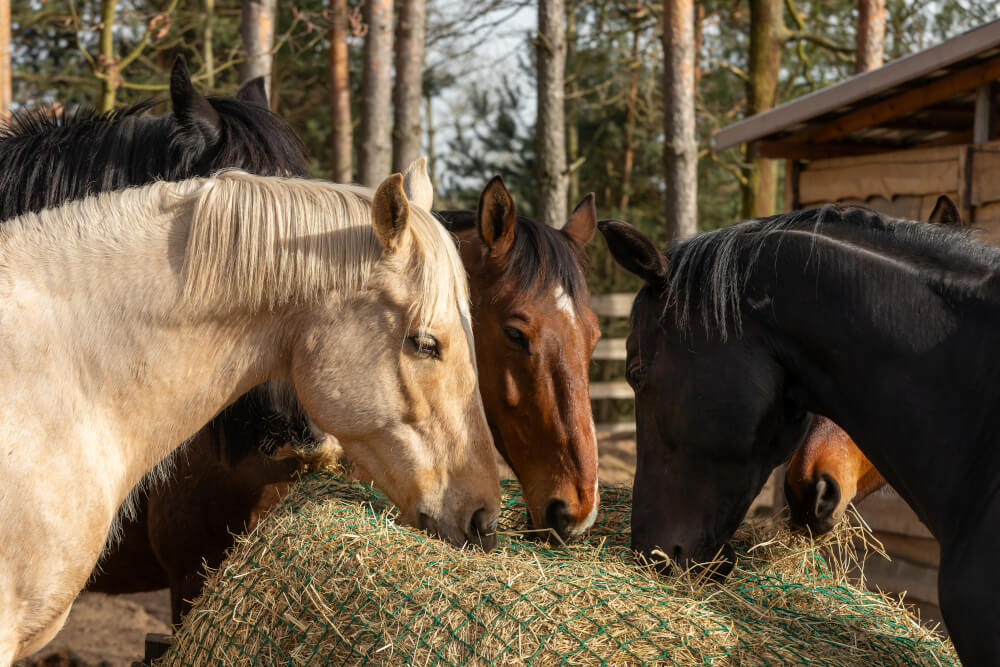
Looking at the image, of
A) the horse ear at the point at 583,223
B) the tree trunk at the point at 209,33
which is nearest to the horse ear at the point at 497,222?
the horse ear at the point at 583,223

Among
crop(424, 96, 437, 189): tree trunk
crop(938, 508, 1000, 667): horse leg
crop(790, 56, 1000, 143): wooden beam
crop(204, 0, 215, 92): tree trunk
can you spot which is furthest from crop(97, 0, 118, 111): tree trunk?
crop(424, 96, 437, 189): tree trunk

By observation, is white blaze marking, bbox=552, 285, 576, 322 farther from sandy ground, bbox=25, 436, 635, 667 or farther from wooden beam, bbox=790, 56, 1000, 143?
wooden beam, bbox=790, 56, 1000, 143

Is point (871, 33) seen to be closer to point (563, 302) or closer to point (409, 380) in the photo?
point (563, 302)

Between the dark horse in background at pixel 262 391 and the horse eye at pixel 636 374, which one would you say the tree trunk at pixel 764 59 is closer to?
the dark horse in background at pixel 262 391

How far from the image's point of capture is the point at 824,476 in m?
2.88

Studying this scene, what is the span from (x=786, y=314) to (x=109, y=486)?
1814 mm

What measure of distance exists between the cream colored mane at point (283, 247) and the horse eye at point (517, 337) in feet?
2.85

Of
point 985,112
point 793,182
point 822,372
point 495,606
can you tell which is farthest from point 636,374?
point 793,182

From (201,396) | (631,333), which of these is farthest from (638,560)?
(201,396)

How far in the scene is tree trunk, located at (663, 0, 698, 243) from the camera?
8.39 metres

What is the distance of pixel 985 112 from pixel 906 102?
555mm

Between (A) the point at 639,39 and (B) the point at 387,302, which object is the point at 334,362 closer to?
(B) the point at 387,302

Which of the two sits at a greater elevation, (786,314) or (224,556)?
(786,314)

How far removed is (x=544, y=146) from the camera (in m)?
8.53
